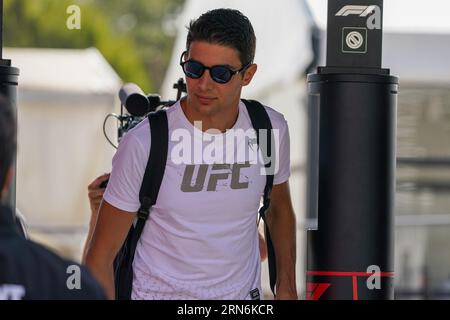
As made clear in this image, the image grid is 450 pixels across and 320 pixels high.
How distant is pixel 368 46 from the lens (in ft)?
12.1

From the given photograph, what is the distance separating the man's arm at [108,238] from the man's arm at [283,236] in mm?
513

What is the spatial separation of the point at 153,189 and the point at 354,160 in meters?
0.62

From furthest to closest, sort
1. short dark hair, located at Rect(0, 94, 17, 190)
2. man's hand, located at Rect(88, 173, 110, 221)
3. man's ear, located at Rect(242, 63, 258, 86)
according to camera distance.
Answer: man's hand, located at Rect(88, 173, 110, 221) → man's ear, located at Rect(242, 63, 258, 86) → short dark hair, located at Rect(0, 94, 17, 190)

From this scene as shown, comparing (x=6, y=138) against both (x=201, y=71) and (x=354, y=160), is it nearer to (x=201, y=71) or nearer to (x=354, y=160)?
(x=201, y=71)

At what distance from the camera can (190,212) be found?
3516 millimetres

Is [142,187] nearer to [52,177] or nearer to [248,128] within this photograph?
[248,128]

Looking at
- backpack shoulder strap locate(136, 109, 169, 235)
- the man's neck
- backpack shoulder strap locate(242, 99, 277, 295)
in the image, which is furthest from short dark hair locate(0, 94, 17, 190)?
backpack shoulder strap locate(242, 99, 277, 295)

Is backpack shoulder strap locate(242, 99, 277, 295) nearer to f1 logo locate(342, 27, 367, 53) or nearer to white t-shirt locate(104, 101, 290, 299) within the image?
white t-shirt locate(104, 101, 290, 299)

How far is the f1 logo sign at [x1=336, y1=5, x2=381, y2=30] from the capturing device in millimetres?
3680

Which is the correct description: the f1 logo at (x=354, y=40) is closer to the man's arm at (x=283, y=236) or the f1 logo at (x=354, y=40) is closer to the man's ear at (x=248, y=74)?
the man's ear at (x=248, y=74)

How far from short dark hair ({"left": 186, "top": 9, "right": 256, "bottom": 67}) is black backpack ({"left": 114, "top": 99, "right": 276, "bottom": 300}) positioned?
20 cm
